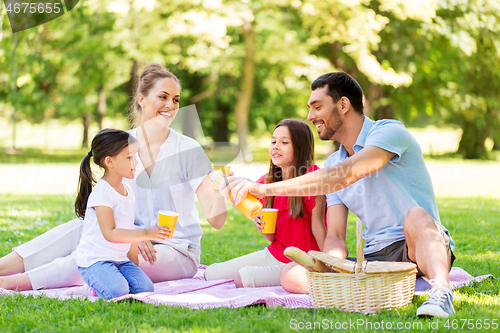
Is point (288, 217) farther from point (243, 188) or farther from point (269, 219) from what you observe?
point (243, 188)

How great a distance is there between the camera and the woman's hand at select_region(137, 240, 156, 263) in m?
3.70

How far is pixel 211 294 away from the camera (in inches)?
139

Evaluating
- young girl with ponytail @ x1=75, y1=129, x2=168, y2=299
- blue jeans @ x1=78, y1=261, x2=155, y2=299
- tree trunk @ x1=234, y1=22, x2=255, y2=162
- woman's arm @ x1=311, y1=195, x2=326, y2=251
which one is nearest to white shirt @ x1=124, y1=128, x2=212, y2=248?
young girl with ponytail @ x1=75, y1=129, x2=168, y2=299

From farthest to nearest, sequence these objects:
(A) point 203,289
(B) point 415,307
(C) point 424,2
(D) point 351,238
Result: (C) point 424,2
(D) point 351,238
(A) point 203,289
(B) point 415,307

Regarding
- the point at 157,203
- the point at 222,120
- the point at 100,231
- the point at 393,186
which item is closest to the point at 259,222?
the point at 157,203

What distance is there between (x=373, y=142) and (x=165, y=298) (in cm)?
167

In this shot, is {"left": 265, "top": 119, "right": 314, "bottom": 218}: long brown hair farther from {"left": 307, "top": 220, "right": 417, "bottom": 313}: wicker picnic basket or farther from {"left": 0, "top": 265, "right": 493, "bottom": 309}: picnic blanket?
{"left": 307, "top": 220, "right": 417, "bottom": 313}: wicker picnic basket

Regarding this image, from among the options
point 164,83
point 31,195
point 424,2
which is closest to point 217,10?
point 424,2

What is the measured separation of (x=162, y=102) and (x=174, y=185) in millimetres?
632

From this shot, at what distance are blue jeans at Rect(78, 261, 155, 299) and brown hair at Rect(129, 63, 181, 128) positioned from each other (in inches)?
46.4

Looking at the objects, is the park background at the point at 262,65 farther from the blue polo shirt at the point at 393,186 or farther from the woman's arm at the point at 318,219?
the blue polo shirt at the point at 393,186

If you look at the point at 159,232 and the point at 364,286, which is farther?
the point at 159,232

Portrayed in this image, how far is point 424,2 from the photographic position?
1433 cm

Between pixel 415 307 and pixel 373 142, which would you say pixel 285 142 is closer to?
pixel 373 142
